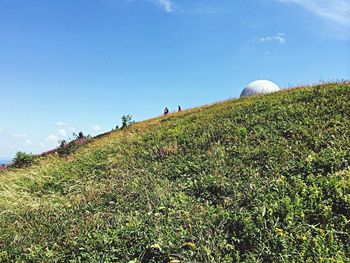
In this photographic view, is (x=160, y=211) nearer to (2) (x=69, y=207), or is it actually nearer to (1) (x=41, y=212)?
(2) (x=69, y=207)

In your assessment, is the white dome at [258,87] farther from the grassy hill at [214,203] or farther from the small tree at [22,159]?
the grassy hill at [214,203]

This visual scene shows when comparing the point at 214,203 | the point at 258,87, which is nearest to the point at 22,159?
the point at 214,203

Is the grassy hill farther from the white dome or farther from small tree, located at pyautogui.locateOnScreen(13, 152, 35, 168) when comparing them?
the white dome

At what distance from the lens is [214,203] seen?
327 inches

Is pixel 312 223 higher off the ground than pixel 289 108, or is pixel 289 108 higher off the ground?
pixel 289 108

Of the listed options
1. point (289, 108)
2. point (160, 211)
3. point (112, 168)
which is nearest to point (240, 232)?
point (160, 211)

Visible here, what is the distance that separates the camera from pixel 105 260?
19.6ft

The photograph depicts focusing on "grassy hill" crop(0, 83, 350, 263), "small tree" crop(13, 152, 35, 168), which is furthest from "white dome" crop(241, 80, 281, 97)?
"grassy hill" crop(0, 83, 350, 263)

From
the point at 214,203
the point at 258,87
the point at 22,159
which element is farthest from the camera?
the point at 258,87

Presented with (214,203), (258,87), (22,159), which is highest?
(258,87)

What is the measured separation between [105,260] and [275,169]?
5470 mm

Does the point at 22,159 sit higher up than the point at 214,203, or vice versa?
the point at 22,159

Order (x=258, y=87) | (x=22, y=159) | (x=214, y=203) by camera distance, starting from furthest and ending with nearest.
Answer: (x=258, y=87) < (x=22, y=159) < (x=214, y=203)

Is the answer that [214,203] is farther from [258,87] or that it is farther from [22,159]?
[258,87]
